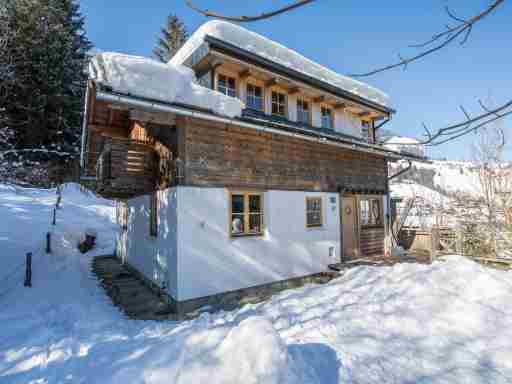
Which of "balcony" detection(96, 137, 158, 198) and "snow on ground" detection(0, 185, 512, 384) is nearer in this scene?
"snow on ground" detection(0, 185, 512, 384)

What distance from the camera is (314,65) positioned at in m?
10.6

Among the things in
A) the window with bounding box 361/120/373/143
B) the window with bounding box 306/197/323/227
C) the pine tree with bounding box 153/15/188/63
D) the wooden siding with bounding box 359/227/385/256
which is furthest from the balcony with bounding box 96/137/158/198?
the pine tree with bounding box 153/15/188/63

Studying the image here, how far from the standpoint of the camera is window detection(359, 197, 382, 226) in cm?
1059

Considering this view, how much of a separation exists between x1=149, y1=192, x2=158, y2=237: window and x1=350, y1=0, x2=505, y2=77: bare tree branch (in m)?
6.53

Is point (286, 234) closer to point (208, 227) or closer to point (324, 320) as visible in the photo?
point (208, 227)

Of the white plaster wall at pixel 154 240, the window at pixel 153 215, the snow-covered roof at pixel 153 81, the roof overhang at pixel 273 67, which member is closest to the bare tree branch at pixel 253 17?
the snow-covered roof at pixel 153 81

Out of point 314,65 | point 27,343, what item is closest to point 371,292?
point 27,343

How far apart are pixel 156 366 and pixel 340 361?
2.16 meters

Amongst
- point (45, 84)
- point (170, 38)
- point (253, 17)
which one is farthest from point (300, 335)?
point (170, 38)

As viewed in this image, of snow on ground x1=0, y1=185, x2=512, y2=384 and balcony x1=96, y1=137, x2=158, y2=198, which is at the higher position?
balcony x1=96, y1=137, x2=158, y2=198

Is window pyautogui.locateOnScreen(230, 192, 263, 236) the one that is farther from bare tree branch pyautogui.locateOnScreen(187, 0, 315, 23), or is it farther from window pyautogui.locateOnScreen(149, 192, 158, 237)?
bare tree branch pyautogui.locateOnScreen(187, 0, 315, 23)

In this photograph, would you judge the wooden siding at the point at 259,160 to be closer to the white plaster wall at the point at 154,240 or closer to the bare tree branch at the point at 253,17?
the white plaster wall at the point at 154,240

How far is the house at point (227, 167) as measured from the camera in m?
5.86

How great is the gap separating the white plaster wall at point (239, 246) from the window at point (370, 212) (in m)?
2.50
